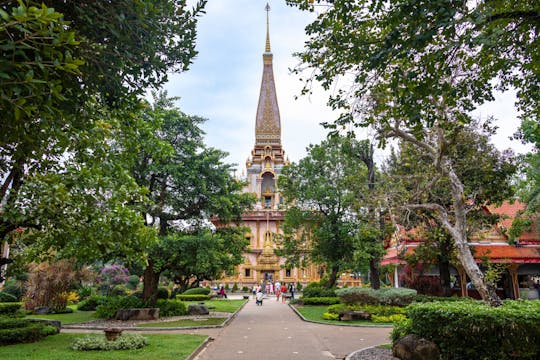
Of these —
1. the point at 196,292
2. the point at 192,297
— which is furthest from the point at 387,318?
the point at 196,292

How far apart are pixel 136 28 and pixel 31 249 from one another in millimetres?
7491

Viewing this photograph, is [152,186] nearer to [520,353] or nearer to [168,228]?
[168,228]

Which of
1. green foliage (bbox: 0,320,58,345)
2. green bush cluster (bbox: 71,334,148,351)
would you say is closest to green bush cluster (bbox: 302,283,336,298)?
green foliage (bbox: 0,320,58,345)

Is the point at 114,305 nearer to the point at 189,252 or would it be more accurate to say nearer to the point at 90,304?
the point at 189,252

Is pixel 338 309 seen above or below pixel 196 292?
above

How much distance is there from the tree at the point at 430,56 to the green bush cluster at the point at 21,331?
992 cm

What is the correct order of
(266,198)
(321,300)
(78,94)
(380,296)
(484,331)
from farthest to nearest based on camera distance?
(266,198)
(321,300)
(380,296)
(484,331)
(78,94)

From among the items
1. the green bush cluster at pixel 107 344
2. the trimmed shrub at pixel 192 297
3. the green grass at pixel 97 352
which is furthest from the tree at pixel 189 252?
the trimmed shrub at pixel 192 297

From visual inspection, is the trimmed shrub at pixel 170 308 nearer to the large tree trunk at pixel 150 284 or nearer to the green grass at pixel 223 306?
the large tree trunk at pixel 150 284

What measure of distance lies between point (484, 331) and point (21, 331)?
11.1 meters

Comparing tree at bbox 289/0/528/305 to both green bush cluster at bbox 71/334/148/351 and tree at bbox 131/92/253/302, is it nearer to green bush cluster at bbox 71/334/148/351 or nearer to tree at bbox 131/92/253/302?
green bush cluster at bbox 71/334/148/351

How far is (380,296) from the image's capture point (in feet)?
57.9

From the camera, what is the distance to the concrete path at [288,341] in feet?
32.2

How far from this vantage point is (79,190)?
28.1ft
